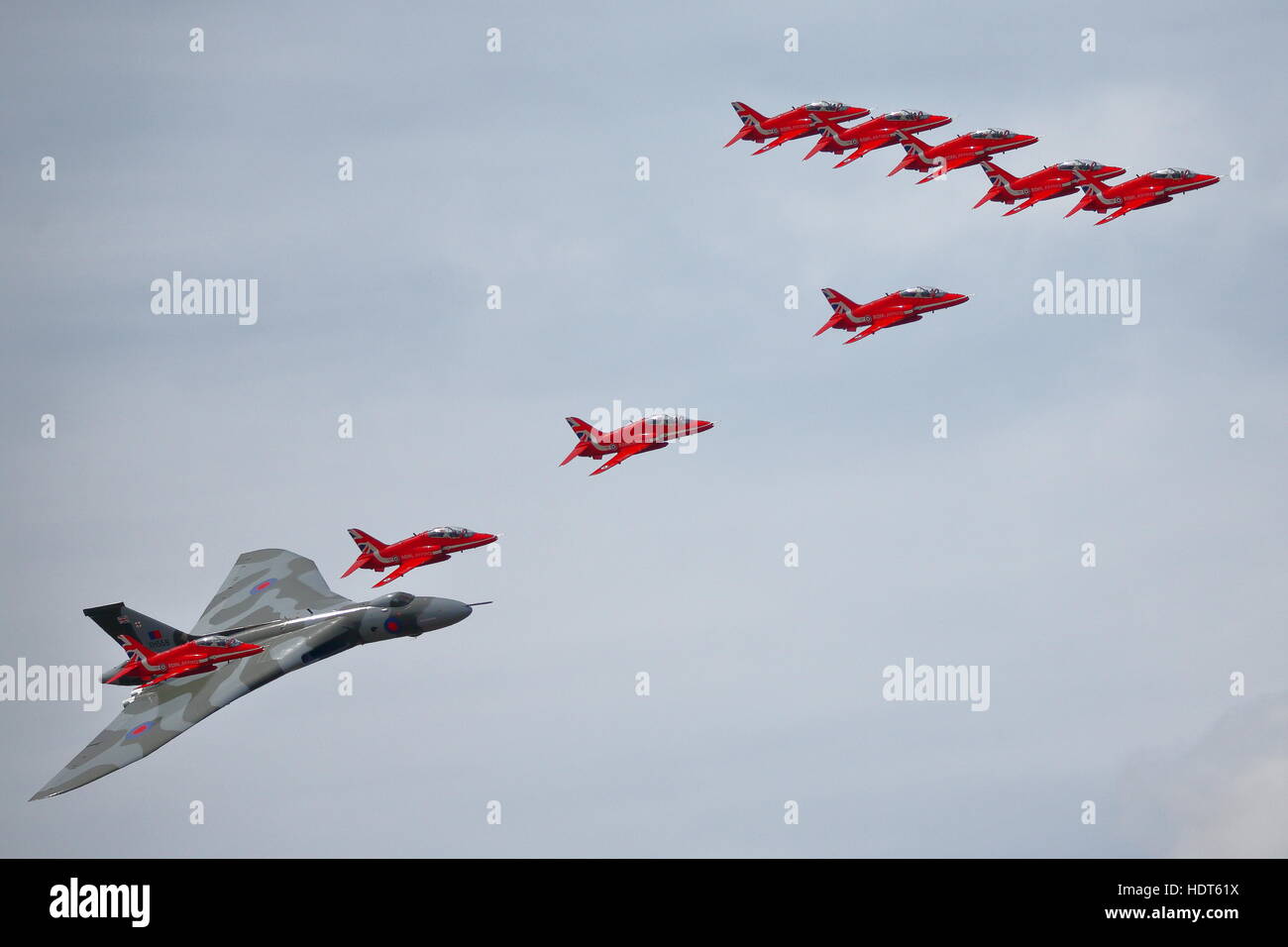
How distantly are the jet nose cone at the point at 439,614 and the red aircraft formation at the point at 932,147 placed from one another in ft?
131

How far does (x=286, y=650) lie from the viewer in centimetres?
13625

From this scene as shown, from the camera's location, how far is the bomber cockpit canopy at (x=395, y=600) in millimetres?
137875

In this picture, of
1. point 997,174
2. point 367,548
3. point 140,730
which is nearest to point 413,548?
point 367,548

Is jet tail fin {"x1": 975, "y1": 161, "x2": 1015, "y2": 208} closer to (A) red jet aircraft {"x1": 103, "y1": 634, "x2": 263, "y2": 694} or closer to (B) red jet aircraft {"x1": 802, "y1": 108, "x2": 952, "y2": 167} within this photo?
(B) red jet aircraft {"x1": 802, "y1": 108, "x2": 952, "y2": 167}

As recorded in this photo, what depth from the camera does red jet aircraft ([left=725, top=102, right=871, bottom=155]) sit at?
14862cm

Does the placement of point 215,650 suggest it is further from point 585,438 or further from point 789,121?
point 789,121

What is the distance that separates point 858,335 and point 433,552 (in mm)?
33589

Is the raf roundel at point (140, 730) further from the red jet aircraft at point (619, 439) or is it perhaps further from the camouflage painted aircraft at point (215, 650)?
the red jet aircraft at point (619, 439)

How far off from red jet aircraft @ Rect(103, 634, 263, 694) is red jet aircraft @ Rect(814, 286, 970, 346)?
4759 centimetres

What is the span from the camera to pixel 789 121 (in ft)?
492

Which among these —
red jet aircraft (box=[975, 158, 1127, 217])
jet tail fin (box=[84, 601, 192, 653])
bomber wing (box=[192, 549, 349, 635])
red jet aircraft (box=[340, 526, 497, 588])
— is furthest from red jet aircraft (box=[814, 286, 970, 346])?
jet tail fin (box=[84, 601, 192, 653])

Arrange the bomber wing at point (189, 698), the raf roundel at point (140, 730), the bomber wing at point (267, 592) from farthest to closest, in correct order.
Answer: the bomber wing at point (267, 592), the raf roundel at point (140, 730), the bomber wing at point (189, 698)

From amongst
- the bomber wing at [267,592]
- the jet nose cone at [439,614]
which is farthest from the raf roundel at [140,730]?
the jet nose cone at [439,614]
